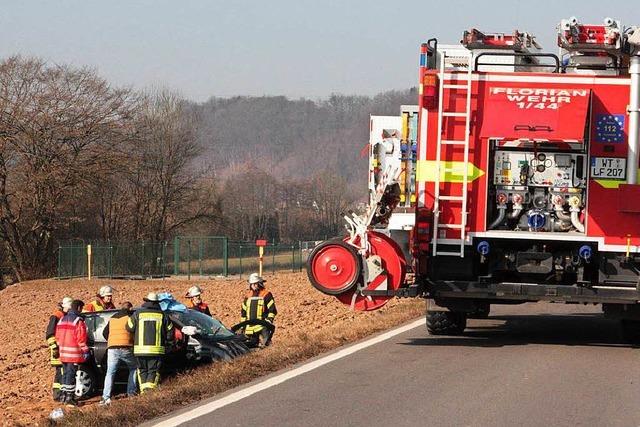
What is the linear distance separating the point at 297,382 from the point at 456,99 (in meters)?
4.00

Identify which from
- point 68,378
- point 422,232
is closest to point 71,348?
point 68,378

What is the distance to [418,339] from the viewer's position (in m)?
14.2

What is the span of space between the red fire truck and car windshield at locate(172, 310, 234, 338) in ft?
10.3

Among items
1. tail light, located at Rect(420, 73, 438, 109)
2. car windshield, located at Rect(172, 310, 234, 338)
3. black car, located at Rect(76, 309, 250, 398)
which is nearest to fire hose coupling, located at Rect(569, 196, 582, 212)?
tail light, located at Rect(420, 73, 438, 109)

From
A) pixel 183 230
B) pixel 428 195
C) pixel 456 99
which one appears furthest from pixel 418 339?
pixel 183 230

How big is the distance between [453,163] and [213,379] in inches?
152

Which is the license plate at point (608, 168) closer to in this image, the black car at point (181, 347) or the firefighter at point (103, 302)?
the black car at point (181, 347)

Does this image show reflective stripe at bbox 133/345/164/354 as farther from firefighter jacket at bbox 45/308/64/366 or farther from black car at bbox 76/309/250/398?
firefighter jacket at bbox 45/308/64/366

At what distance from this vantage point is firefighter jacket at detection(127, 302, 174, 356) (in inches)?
539

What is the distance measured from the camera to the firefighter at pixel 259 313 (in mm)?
16609

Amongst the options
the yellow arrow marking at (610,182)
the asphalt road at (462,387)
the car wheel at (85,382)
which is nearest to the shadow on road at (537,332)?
the asphalt road at (462,387)

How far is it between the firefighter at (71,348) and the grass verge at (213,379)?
10.3 ft

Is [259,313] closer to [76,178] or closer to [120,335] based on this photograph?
[120,335]

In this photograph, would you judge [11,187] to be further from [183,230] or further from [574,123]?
[574,123]
